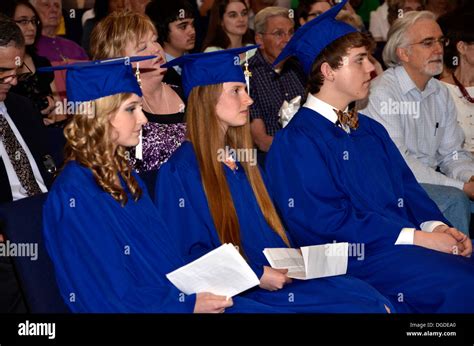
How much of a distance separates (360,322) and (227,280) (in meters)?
0.58

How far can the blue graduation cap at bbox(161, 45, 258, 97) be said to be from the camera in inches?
151

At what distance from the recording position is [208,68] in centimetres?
385

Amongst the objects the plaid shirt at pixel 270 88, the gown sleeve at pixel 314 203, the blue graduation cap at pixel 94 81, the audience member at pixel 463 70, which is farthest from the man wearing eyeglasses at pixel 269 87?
the blue graduation cap at pixel 94 81

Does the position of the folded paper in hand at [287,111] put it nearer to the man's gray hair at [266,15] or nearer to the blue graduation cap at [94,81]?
the man's gray hair at [266,15]

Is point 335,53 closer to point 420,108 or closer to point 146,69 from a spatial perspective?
point 146,69

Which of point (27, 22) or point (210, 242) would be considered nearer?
point (210, 242)

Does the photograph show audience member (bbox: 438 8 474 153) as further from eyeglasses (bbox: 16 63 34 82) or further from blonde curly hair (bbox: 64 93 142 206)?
blonde curly hair (bbox: 64 93 142 206)

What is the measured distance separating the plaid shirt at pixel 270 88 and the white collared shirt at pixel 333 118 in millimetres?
1611

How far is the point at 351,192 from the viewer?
407cm

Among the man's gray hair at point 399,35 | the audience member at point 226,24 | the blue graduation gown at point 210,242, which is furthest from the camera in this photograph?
the audience member at point 226,24

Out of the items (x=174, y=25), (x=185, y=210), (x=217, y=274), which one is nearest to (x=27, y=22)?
(x=174, y=25)

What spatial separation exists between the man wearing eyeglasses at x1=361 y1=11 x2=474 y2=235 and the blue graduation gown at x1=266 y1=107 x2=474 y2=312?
0.89 m

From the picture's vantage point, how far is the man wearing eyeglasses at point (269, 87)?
573 centimetres

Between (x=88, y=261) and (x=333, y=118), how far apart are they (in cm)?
140
